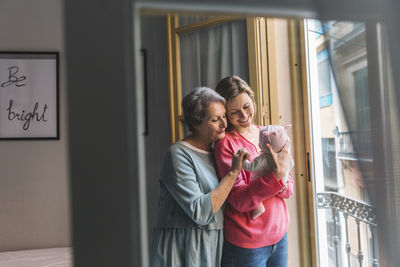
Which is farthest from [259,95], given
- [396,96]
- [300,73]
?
[396,96]

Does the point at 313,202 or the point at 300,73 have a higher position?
the point at 300,73

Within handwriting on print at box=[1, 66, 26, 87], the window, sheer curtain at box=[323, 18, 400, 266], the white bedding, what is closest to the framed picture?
handwriting on print at box=[1, 66, 26, 87]

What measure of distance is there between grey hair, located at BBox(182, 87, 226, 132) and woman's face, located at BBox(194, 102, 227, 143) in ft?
0.04

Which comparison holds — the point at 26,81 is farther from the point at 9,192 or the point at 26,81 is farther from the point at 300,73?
the point at 300,73

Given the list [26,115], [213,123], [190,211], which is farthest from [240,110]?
[26,115]

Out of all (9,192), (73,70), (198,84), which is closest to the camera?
(73,70)

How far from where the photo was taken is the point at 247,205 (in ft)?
3.06

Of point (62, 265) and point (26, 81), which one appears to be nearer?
point (62, 265)

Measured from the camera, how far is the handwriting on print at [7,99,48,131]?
6.28ft

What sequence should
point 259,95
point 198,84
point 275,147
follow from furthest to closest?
1. point 259,95
2. point 198,84
3. point 275,147

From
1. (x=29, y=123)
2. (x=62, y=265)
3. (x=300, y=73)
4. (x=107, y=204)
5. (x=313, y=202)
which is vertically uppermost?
(x=300, y=73)

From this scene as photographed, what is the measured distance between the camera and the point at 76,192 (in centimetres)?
17

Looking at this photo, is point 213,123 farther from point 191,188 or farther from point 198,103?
point 191,188

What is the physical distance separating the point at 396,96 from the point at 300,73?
1.30m
